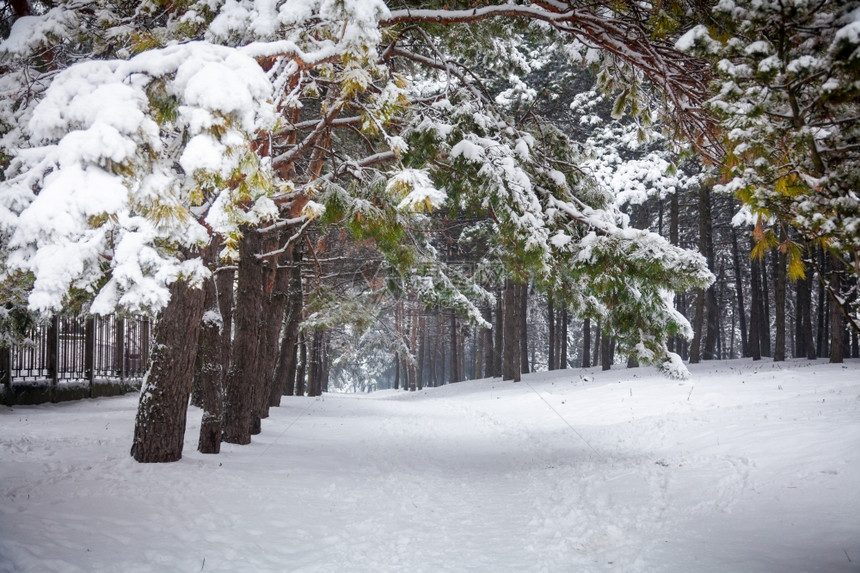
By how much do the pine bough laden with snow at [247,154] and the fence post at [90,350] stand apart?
7734 millimetres

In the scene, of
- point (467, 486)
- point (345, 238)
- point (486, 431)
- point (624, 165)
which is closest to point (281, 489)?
point (467, 486)

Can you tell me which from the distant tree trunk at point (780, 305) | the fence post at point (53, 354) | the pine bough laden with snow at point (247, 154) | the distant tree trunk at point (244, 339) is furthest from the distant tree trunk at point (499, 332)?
the distant tree trunk at point (244, 339)

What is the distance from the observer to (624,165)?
21875 millimetres

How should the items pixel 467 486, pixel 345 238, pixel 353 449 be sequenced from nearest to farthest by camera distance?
pixel 467 486, pixel 353 449, pixel 345 238

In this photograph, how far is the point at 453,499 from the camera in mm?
7102

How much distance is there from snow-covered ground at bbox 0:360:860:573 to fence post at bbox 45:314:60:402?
6.25 ft

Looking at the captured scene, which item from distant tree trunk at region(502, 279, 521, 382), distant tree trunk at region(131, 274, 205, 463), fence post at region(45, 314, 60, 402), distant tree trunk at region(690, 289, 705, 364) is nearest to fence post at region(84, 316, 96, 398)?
fence post at region(45, 314, 60, 402)

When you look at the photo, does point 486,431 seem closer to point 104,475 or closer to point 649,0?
point 104,475

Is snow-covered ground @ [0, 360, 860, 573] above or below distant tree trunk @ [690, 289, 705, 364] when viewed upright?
below

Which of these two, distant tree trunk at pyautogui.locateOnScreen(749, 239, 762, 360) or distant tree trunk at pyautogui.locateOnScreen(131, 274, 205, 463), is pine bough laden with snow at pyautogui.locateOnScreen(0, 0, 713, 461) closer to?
distant tree trunk at pyautogui.locateOnScreen(131, 274, 205, 463)

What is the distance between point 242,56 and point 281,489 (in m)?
5.10

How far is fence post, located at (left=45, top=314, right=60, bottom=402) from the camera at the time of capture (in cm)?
1379

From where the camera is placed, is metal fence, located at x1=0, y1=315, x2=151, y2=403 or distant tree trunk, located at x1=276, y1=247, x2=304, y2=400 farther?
distant tree trunk, located at x1=276, y1=247, x2=304, y2=400

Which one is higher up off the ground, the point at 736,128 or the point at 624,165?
the point at 624,165
